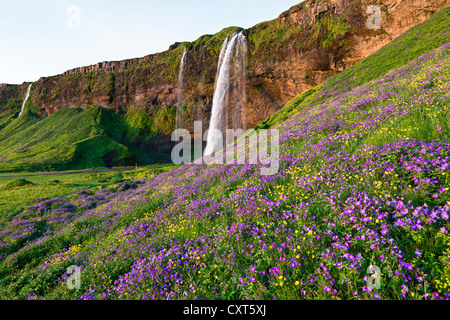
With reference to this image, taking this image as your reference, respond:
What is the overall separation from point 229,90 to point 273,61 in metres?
14.5

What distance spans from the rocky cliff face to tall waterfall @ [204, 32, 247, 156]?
2366mm

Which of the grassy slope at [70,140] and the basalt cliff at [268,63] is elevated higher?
the basalt cliff at [268,63]

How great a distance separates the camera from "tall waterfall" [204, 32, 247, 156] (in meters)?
58.2

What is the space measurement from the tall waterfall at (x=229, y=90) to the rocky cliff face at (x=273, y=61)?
237cm

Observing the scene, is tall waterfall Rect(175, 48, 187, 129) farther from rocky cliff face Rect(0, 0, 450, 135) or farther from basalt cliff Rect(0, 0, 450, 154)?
rocky cliff face Rect(0, 0, 450, 135)

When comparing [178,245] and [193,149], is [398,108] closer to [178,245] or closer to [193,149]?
[178,245]

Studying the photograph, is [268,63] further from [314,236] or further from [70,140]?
[70,140]

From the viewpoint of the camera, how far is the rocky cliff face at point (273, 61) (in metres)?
39.3

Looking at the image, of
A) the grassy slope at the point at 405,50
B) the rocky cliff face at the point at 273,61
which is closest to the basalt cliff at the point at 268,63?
the rocky cliff face at the point at 273,61

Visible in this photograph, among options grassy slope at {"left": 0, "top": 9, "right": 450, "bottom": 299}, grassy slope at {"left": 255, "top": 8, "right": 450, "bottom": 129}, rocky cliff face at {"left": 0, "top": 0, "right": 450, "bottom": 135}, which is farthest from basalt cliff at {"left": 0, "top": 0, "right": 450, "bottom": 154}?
grassy slope at {"left": 0, "top": 9, "right": 450, "bottom": 299}

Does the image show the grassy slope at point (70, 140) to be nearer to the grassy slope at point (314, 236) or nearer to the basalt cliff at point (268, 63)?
the basalt cliff at point (268, 63)

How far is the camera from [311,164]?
19.3 feet

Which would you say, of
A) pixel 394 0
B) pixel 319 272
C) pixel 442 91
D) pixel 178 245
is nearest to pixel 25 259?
pixel 178 245

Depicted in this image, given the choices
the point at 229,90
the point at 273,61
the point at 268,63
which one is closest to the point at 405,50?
the point at 273,61
